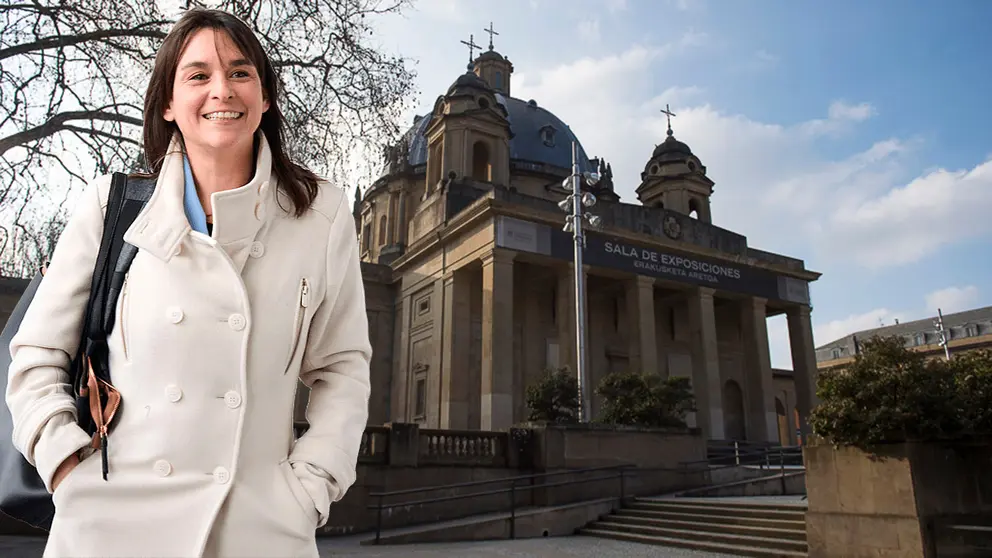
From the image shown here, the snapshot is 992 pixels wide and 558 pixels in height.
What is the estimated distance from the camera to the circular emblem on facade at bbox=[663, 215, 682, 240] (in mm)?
32691

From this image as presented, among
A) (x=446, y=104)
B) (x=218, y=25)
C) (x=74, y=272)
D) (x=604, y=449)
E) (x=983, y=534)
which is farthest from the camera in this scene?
(x=446, y=104)

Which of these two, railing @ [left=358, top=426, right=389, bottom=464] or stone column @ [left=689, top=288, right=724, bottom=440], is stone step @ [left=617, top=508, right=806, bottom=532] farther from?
stone column @ [left=689, top=288, right=724, bottom=440]

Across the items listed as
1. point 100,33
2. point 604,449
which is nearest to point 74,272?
point 100,33

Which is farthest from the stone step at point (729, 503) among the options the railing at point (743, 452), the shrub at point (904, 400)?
the railing at point (743, 452)

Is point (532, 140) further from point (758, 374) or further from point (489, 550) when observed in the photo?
Answer: point (489, 550)

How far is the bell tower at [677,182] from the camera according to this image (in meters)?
39.9

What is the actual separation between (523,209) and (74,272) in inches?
1046

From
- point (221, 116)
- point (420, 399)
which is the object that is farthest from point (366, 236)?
point (221, 116)

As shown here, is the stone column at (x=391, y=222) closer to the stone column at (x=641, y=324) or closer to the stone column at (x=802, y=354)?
the stone column at (x=641, y=324)

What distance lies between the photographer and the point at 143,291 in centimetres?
172

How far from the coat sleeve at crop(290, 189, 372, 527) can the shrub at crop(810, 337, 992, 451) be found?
8597mm

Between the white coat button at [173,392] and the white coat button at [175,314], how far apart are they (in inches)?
6.0

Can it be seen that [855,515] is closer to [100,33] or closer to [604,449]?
[604,449]

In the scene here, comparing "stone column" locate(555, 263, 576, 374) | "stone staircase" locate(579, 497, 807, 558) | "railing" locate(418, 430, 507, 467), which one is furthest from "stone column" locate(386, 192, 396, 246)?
"stone staircase" locate(579, 497, 807, 558)
